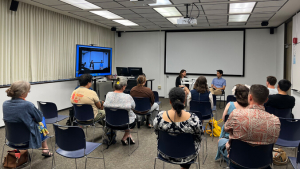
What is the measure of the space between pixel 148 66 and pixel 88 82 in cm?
595

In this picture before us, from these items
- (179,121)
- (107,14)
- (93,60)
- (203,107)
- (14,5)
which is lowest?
(203,107)

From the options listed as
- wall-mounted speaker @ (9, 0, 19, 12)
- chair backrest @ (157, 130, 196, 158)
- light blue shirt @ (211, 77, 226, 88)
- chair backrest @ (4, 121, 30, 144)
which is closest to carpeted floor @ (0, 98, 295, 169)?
chair backrest @ (4, 121, 30, 144)

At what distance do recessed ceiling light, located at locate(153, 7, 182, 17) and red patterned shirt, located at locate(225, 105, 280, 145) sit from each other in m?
4.41

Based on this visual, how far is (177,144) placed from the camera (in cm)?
219

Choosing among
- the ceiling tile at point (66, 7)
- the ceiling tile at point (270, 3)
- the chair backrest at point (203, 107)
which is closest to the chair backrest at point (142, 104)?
the chair backrest at point (203, 107)

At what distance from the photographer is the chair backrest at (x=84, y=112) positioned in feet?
11.8

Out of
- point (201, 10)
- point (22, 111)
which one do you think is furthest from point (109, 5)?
point (22, 111)

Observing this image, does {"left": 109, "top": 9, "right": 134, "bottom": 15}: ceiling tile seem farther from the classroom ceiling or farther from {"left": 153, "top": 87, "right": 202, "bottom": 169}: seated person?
{"left": 153, "top": 87, "right": 202, "bottom": 169}: seated person

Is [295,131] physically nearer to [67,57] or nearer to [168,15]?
[168,15]

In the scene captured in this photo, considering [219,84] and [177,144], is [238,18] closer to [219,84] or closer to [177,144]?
[219,84]

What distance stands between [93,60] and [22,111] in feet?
15.8

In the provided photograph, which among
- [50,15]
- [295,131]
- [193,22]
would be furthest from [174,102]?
[50,15]

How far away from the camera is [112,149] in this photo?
3746mm

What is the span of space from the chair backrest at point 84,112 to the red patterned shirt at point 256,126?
2358mm
